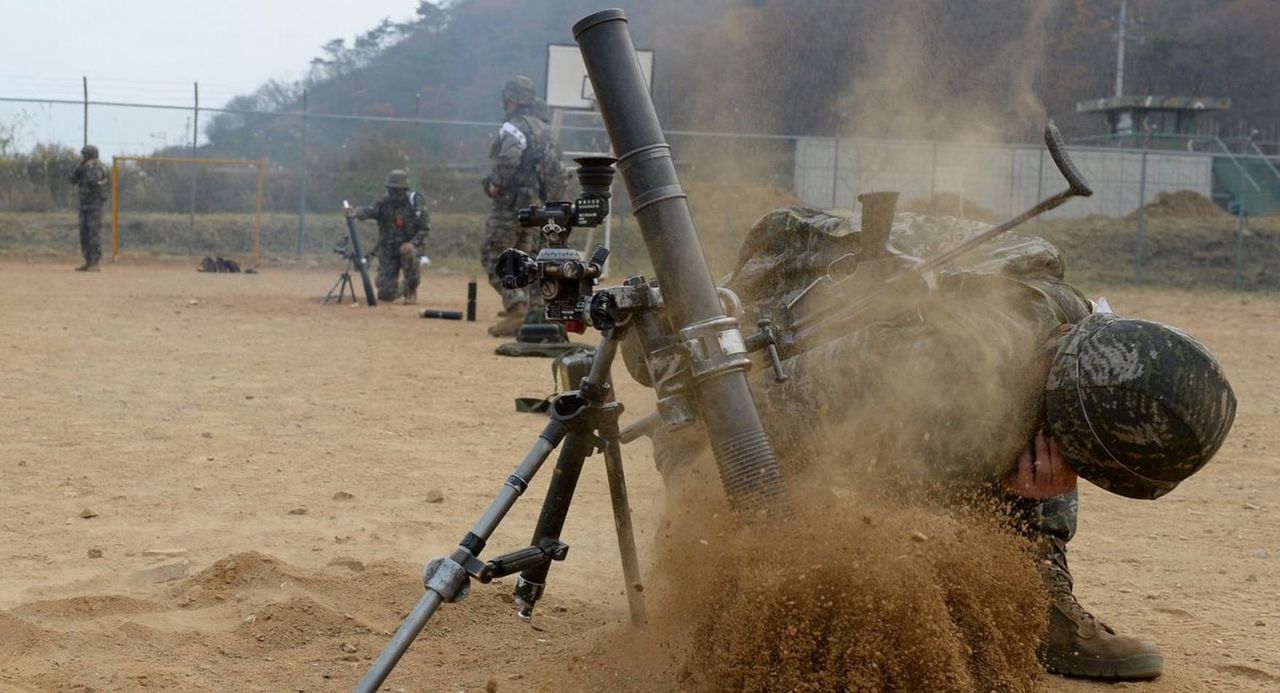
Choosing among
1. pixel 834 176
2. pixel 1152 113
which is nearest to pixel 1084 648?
pixel 834 176

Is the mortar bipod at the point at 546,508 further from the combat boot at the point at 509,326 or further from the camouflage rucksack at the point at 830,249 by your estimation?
the combat boot at the point at 509,326

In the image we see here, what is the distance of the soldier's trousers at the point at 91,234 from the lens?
78.0 ft

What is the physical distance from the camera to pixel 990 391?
327 cm

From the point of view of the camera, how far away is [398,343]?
13492 millimetres

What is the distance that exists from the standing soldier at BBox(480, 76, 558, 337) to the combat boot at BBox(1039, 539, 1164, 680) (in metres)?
10.4

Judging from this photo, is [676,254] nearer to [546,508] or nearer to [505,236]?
[546,508]

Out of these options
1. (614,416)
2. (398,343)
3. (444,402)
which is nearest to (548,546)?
(614,416)

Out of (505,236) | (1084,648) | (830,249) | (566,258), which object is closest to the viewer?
(566,258)

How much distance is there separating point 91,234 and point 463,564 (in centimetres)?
2272

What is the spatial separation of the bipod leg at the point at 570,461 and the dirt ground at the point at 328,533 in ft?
1.19

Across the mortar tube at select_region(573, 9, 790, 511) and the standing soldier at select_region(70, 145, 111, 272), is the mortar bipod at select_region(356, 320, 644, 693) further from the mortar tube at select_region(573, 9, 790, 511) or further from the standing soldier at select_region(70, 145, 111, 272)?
the standing soldier at select_region(70, 145, 111, 272)

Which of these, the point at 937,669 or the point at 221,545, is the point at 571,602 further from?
the point at 937,669

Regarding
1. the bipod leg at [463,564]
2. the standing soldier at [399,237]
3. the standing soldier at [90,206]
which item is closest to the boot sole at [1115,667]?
the bipod leg at [463,564]

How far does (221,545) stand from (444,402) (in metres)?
4.28
